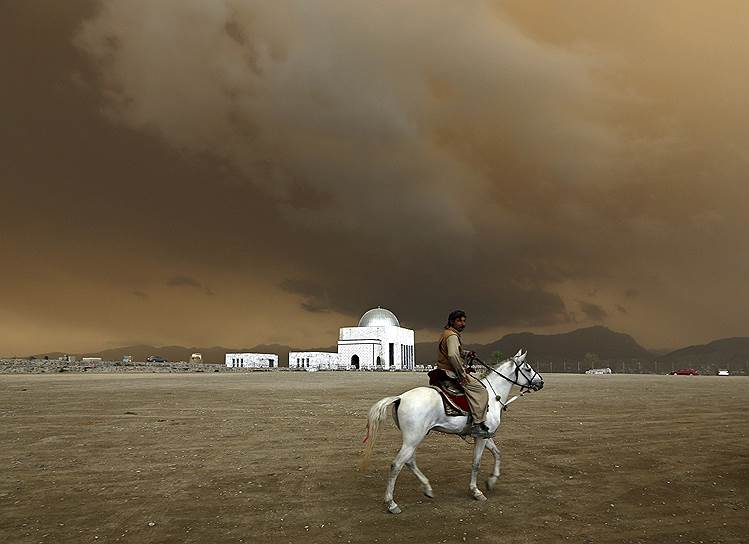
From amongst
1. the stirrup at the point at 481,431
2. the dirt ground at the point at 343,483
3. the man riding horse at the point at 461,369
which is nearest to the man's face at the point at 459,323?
the man riding horse at the point at 461,369

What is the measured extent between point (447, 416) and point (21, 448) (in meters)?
13.4

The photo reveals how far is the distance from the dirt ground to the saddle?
1.75 meters

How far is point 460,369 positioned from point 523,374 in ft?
6.90

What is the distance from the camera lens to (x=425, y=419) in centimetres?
991

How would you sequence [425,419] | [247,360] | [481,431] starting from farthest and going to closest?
1. [247,360]
2. [481,431]
3. [425,419]

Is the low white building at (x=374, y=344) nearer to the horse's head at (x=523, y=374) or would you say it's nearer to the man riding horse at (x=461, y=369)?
the horse's head at (x=523, y=374)

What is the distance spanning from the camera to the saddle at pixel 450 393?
10352mm

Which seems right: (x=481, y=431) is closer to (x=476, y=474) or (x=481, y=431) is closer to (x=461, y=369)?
(x=476, y=474)

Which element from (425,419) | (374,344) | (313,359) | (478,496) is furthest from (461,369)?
(313,359)

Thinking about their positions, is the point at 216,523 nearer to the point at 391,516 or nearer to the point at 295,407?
the point at 391,516

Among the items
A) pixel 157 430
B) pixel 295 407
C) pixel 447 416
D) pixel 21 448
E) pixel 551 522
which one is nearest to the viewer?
pixel 551 522

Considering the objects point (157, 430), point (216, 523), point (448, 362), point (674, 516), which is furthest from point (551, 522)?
point (157, 430)

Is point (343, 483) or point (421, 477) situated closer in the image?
point (421, 477)

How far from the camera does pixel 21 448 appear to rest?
15820 mm
